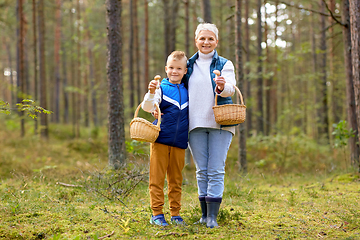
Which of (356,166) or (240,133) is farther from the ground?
(240,133)

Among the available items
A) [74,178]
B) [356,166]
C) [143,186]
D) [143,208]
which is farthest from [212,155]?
[356,166]

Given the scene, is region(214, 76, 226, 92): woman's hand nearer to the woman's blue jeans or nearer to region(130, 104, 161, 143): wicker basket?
the woman's blue jeans

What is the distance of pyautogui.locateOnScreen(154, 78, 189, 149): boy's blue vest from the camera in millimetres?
3281

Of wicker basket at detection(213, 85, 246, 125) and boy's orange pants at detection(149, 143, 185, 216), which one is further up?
wicker basket at detection(213, 85, 246, 125)

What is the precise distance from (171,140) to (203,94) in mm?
671

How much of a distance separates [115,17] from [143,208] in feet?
13.6

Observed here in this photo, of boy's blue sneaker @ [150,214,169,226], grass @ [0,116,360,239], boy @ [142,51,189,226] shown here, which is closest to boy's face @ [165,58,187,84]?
boy @ [142,51,189,226]

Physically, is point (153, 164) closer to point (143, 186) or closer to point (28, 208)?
point (28, 208)

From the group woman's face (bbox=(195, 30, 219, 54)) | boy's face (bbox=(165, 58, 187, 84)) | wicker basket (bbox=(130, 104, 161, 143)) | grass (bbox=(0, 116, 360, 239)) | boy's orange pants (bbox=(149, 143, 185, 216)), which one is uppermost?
woman's face (bbox=(195, 30, 219, 54))

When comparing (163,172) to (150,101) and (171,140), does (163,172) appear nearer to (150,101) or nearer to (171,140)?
(171,140)

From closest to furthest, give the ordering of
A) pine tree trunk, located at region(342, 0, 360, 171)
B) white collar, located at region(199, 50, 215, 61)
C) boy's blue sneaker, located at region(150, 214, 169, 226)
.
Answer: boy's blue sneaker, located at region(150, 214, 169, 226) → white collar, located at region(199, 50, 215, 61) → pine tree trunk, located at region(342, 0, 360, 171)

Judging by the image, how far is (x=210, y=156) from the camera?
3365 millimetres

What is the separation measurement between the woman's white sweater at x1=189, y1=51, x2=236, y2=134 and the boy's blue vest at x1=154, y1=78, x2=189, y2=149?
0.09m

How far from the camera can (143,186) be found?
5.43m
